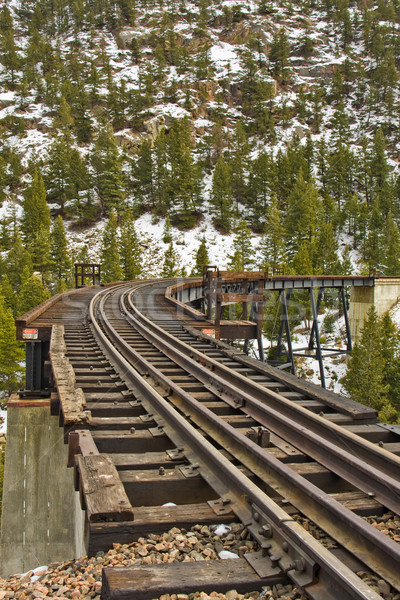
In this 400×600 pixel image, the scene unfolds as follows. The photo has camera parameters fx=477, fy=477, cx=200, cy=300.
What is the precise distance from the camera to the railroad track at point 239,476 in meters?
2.53

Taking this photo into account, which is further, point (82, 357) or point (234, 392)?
point (82, 357)

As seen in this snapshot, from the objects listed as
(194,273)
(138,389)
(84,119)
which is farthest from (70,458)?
(84,119)

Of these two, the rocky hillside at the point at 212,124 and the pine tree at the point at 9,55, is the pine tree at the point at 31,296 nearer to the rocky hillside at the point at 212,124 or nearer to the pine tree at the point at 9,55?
the rocky hillside at the point at 212,124

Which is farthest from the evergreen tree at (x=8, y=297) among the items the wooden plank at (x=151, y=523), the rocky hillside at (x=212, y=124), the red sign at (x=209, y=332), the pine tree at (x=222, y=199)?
the wooden plank at (x=151, y=523)

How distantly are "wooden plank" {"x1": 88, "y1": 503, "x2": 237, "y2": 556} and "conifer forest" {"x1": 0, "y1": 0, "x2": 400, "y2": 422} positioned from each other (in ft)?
99.2

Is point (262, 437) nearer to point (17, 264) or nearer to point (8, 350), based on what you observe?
point (8, 350)

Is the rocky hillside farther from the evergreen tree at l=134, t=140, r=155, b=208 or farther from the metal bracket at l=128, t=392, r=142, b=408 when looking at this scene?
the metal bracket at l=128, t=392, r=142, b=408

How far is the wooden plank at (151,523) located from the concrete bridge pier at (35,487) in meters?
6.13

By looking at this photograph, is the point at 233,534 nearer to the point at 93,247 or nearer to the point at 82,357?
the point at 82,357

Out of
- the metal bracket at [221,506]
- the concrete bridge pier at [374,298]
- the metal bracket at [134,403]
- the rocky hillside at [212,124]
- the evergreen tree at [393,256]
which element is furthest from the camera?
the rocky hillside at [212,124]

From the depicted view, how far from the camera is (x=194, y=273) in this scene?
174 feet

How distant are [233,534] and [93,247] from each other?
207ft

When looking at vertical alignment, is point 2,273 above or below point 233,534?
above

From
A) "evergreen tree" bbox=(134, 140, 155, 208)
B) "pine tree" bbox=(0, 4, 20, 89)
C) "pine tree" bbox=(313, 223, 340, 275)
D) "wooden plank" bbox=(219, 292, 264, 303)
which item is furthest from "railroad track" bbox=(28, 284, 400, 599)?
"pine tree" bbox=(0, 4, 20, 89)
